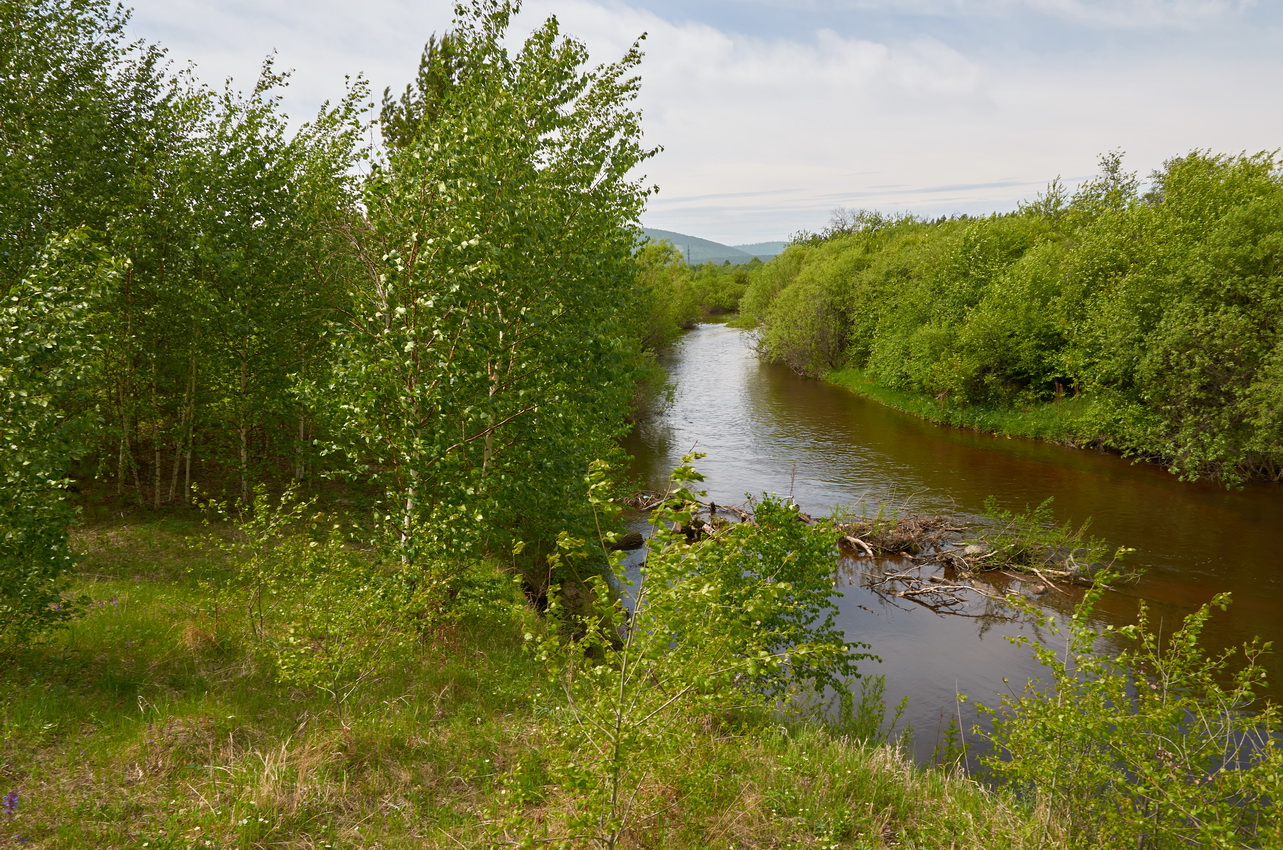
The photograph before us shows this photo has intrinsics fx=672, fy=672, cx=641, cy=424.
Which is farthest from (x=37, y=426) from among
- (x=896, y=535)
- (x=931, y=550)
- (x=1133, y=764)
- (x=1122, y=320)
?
(x=1122, y=320)

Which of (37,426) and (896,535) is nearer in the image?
(37,426)

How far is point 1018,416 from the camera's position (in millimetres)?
33406

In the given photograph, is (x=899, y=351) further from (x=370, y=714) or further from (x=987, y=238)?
(x=370, y=714)

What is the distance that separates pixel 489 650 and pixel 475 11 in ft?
34.5

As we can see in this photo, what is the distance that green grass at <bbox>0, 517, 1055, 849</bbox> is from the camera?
591 centimetres

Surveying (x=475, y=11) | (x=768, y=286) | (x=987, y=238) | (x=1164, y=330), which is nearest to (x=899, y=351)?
(x=987, y=238)

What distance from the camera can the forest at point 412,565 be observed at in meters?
6.00

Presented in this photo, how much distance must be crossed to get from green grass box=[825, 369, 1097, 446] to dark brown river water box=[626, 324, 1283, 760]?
32.5 inches

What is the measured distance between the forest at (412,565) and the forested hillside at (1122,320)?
1582 centimetres

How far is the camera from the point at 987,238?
40281 mm

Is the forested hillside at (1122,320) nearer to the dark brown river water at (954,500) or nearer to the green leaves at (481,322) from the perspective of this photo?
the dark brown river water at (954,500)

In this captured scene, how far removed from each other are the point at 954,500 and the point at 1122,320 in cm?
1200

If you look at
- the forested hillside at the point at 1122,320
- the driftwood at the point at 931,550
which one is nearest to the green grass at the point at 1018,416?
the forested hillside at the point at 1122,320

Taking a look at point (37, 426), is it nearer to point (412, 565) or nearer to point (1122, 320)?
point (412, 565)
